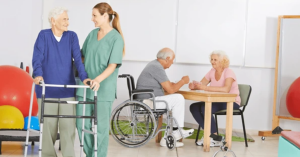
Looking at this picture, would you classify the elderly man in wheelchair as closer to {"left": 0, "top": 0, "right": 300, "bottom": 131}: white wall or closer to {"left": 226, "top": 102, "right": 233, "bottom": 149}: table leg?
{"left": 226, "top": 102, "right": 233, "bottom": 149}: table leg

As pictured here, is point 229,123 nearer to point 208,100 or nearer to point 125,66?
point 208,100

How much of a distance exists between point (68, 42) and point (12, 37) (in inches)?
127

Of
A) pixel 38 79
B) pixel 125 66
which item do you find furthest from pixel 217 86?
pixel 38 79

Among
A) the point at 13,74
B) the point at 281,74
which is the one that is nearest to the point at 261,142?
the point at 281,74

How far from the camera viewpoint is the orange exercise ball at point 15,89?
4.62m

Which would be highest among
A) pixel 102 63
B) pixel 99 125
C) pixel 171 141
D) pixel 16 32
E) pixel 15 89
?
pixel 16 32

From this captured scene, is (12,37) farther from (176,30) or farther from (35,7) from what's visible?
(176,30)

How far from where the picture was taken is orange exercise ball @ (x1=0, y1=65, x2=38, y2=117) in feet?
15.2

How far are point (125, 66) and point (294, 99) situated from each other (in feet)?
8.29

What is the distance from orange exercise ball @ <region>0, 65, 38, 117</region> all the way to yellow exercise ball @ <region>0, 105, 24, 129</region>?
164mm

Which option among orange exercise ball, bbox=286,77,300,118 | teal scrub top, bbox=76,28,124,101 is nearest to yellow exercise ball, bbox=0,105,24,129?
teal scrub top, bbox=76,28,124,101

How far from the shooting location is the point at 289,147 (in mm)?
2771

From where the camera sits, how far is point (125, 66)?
279 inches

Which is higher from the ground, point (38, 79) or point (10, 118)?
point (38, 79)
